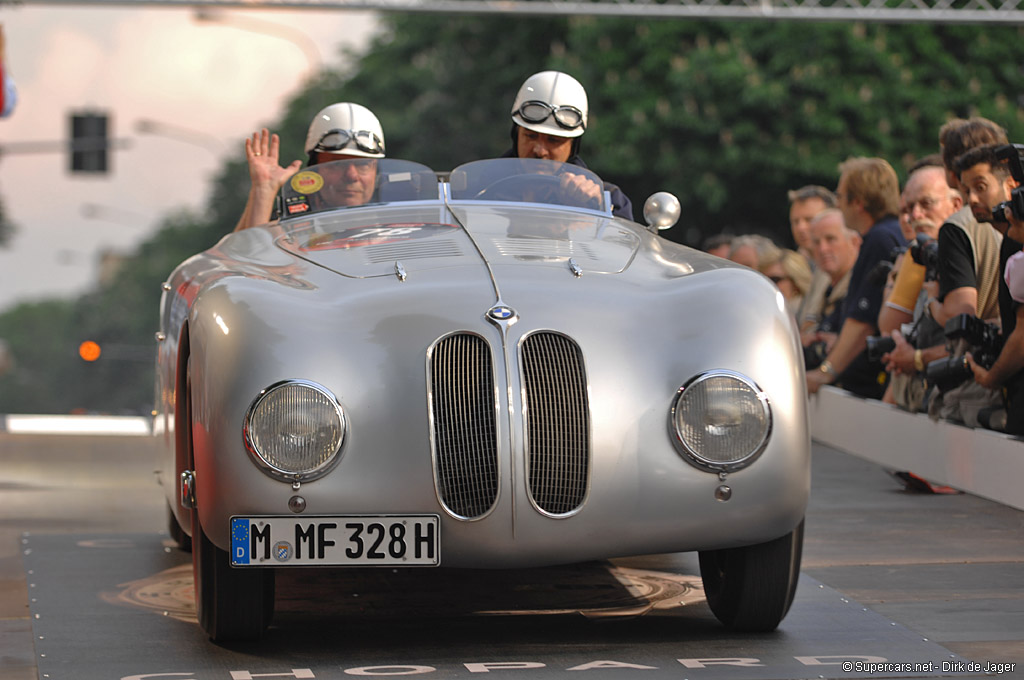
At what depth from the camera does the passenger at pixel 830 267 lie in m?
11.6

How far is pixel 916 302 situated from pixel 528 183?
3.93 metres

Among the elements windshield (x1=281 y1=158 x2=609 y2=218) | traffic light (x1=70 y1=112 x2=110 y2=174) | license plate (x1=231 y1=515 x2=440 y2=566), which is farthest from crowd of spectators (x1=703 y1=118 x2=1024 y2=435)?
traffic light (x1=70 y1=112 x2=110 y2=174)

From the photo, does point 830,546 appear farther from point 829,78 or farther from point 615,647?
point 829,78

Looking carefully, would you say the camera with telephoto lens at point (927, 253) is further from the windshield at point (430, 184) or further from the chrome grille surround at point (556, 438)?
the chrome grille surround at point (556, 438)

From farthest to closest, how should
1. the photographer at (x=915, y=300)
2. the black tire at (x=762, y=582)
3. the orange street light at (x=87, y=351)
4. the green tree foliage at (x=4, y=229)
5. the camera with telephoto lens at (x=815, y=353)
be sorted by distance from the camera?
1. the green tree foliage at (x=4, y=229)
2. the orange street light at (x=87, y=351)
3. the camera with telephoto lens at (x=815, y=353)
4. the photographer at (x=915, y=300)
5. the black tire at (x=762, y=582)

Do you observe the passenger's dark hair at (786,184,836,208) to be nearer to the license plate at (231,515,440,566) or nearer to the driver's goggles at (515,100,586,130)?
the driver's goggles at (515,100,586,130)

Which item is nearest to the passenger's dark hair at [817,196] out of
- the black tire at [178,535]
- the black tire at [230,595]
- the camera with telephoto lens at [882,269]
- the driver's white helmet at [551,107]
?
the camera with telephoto lens at [882,269]

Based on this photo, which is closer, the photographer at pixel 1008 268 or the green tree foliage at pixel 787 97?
the photographer at pixel 1008 268

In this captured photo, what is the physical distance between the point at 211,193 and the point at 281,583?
70.0 m

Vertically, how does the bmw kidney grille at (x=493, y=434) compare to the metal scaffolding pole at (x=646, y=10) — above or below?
below

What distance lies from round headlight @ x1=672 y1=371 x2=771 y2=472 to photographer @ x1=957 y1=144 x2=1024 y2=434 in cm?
274

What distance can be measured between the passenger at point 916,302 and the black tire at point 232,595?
516 centimetres

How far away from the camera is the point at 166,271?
84375mm

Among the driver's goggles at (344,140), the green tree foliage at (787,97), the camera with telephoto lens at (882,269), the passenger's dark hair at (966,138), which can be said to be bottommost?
the camera with telephoto lens at (882,269)
